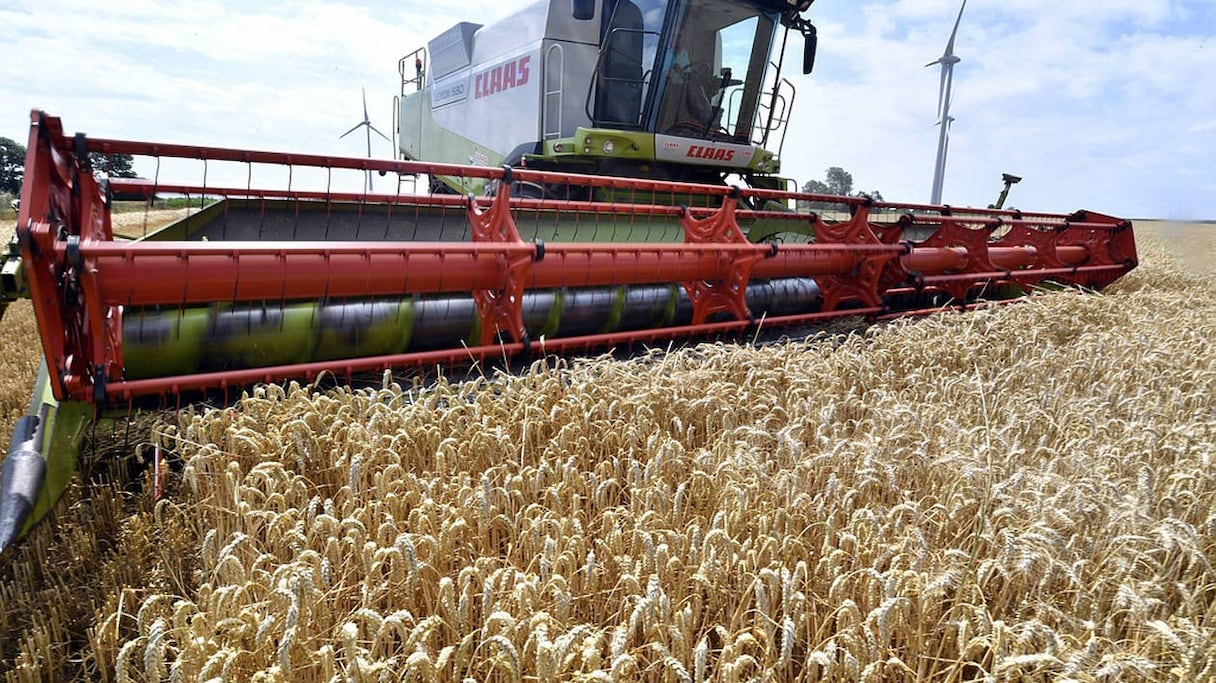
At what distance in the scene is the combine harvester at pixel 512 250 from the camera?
195 centimetres

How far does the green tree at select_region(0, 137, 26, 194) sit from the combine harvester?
67.7ft

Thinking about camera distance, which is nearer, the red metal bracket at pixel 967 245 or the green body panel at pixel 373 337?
the green body panel at pixel 373 337

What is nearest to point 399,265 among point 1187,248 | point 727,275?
point 727,275

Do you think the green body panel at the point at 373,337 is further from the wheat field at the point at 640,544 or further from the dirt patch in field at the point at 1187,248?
the dirt patch in field at the point at 1187,248

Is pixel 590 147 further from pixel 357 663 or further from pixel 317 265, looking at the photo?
pixel 357 663

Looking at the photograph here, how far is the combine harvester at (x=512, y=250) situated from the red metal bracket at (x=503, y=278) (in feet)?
0.03

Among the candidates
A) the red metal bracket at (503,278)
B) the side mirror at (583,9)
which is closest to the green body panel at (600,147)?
the side mirror at (583,9)

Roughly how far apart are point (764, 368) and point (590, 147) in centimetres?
291

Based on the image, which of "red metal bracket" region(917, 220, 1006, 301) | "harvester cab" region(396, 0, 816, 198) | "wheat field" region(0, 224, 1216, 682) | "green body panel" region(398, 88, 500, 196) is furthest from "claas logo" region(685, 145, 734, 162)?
"wheat field" region(0, 224, 1216, 682)

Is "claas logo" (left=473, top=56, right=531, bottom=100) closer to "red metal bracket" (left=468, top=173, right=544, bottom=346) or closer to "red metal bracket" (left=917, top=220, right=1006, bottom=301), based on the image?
"red metal bracket" (left=468, top=173, right=544, bottom=346)

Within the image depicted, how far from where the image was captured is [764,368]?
2602 millimetres

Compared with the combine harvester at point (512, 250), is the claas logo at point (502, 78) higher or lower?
higher

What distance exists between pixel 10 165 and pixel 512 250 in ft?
91.8

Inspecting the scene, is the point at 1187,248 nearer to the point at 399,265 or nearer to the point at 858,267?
the point at 858,267
